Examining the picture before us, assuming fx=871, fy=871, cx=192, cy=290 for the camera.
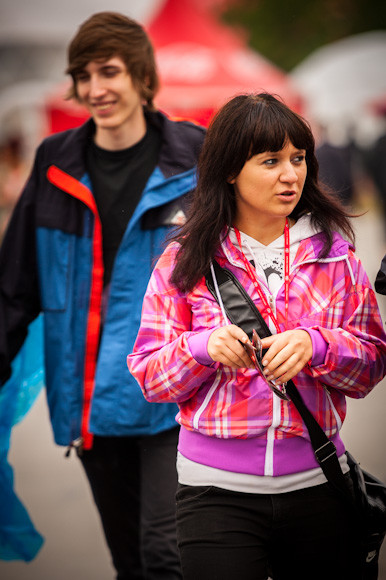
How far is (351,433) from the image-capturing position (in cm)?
599

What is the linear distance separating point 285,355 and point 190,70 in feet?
48.3

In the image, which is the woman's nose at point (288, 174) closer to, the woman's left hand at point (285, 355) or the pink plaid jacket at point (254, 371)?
the pink plaid jacket at point (254, 371)

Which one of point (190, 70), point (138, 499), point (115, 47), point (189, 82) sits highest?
point (190, 70)

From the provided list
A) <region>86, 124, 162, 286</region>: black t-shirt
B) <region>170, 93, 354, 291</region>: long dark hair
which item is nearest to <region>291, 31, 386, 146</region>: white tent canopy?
<region>86, 124, 162, 286</region>: black t-shirt

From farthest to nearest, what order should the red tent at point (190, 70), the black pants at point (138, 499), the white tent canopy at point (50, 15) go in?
the white tent canopy at point (50, 15) < the red tent at point (190, 70) < the black pants at point (138, 499)

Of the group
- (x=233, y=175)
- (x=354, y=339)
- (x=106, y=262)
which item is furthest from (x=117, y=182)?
(x=354, y=339)

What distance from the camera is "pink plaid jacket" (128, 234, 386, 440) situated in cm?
242

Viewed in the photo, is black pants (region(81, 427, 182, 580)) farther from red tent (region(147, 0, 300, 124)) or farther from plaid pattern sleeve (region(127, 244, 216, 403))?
red tent (region(147, 0, 300, 124))

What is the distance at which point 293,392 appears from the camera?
242 cm

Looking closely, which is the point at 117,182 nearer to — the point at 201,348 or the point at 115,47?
the point at 115,47

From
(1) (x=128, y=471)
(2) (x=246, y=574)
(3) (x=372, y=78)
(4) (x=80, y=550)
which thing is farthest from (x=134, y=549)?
(3) (x=372, y=78)

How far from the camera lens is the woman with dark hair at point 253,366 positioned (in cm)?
242

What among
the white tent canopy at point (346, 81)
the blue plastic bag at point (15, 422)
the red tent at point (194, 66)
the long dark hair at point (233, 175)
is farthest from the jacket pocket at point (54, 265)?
the white tent canopy at point (346, 81)

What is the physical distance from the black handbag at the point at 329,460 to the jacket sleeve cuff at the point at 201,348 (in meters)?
0.11
